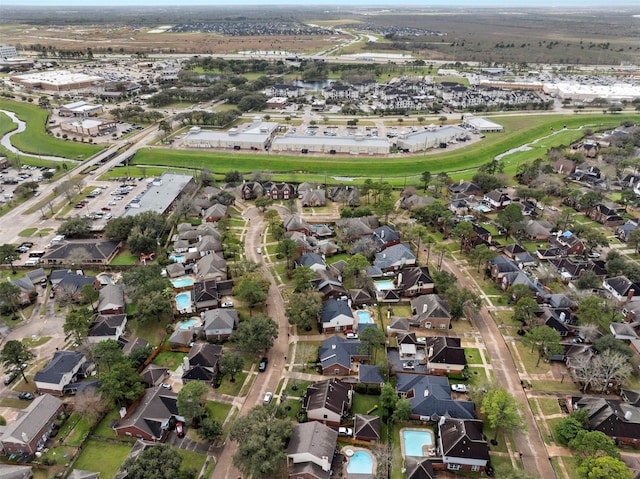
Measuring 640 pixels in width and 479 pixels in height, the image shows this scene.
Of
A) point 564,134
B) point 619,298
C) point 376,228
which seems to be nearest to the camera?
point 619,298

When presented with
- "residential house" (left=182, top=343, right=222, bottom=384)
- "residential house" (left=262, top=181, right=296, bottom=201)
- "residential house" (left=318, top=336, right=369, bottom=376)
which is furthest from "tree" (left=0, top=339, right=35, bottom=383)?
"residential house" (left=262, top=181, right=296, bottom=201)

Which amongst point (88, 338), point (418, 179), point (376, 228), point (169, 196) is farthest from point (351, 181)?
point (88, 338)

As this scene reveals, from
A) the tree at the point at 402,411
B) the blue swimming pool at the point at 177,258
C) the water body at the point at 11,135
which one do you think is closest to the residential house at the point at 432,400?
the tree at the point at 402,411

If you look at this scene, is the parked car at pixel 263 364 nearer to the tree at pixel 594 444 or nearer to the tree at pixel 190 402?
the tree at pixel 190 402

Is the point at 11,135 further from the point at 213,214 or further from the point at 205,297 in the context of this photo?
the point at 205,297

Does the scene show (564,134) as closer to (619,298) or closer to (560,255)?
(560,255)
